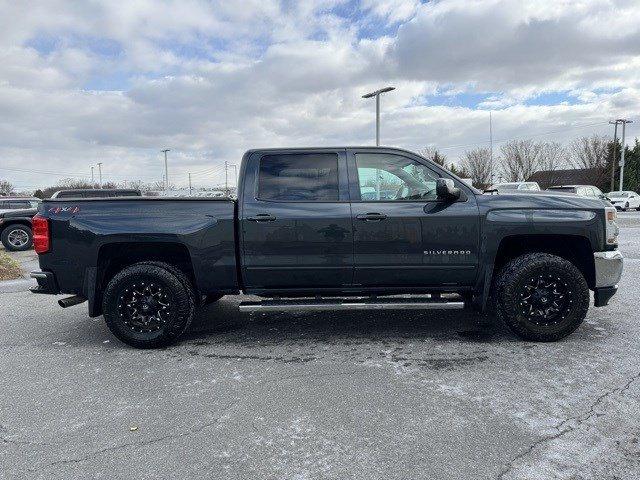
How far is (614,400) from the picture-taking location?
3.23 m

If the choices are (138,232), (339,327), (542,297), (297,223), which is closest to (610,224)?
(542,297)

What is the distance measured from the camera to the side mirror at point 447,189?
13.8 feet

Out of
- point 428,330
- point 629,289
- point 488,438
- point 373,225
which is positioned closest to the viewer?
point 488,438

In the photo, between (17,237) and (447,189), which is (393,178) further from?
(17,237)

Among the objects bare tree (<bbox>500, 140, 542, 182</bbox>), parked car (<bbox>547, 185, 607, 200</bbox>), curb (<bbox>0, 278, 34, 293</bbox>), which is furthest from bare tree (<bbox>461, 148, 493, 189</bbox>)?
curb (<bbox>0, 278, 34, 293</bbox>)

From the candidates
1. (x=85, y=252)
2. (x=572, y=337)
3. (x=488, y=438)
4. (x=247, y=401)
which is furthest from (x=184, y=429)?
(x=572, y=337)

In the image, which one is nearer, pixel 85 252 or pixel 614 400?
pixel 614 400

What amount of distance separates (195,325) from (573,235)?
397 centimetres

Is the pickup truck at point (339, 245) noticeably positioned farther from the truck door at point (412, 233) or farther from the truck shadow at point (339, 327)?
the truck shadow at point (339, 327)

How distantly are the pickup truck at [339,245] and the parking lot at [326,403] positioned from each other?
0.41 metres

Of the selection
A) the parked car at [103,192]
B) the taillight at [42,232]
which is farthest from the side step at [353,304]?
the parked car at [103,192]

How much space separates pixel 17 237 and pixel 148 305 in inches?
451

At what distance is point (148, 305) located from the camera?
14.7 ft

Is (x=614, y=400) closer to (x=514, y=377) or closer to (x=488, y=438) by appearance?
(x=514, y=377)
